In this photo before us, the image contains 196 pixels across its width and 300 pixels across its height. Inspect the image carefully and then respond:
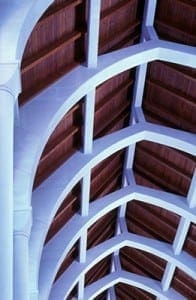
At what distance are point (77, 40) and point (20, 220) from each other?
656cm

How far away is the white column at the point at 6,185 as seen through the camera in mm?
5953

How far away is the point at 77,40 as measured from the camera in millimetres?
12391

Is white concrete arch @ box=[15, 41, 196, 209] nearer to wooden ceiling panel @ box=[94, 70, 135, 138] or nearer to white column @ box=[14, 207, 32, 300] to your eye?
white column @ box=[14, 207, 32, 300]

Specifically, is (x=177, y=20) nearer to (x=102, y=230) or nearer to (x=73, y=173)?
(x=73, y=173)

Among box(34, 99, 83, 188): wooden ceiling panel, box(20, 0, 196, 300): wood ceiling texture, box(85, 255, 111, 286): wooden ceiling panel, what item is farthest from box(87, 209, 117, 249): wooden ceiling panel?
box(34, 99, 83, 188): wooden ceiling panel

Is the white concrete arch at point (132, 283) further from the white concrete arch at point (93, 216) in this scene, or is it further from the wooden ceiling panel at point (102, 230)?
the white concrete arch at point (93, 216)

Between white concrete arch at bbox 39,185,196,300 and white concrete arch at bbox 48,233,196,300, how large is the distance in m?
2.82

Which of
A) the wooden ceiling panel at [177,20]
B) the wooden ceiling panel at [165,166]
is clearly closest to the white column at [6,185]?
the wooden ceiling panel at [177,20]

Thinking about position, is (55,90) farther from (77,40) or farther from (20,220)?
(20,220)

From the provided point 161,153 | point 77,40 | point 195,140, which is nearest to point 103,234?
point 161,153

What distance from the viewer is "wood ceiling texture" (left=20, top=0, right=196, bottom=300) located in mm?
11250

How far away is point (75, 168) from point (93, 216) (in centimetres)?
399

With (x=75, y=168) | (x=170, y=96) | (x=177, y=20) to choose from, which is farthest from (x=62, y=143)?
(x=177, y=20)

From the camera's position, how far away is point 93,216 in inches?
695
